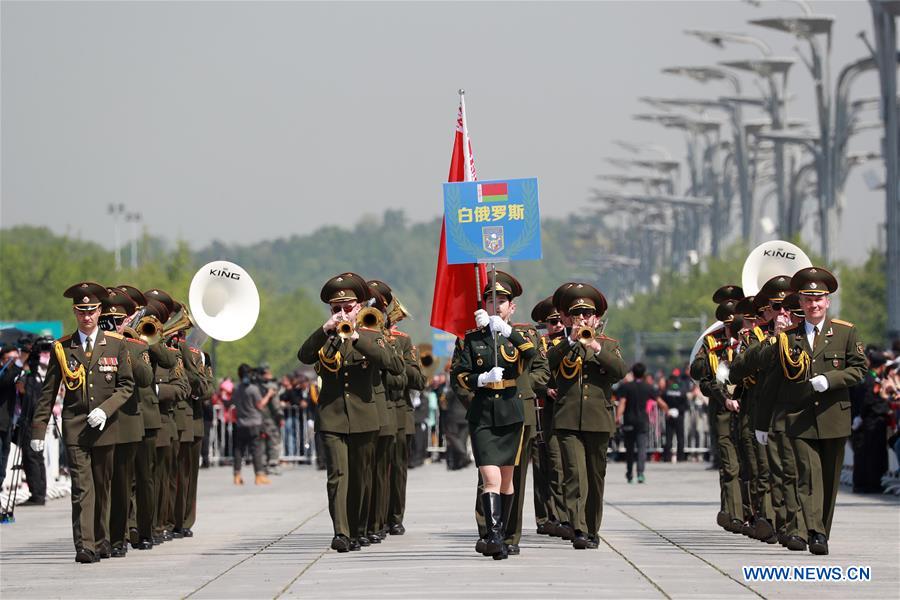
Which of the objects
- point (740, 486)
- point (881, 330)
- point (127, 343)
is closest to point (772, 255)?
point (740, 486)

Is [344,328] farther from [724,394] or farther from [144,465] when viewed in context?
→ [724,394]

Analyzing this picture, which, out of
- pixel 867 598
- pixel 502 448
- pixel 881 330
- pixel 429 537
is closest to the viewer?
pixel 867 598

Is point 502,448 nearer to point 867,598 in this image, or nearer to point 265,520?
point 867,598

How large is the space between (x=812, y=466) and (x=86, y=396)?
18.0ft

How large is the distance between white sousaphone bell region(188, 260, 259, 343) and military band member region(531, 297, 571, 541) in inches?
113

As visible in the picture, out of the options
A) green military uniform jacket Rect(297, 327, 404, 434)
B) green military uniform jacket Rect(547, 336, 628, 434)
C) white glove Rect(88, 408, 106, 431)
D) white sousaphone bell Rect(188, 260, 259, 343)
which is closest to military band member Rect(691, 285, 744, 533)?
green military uniform jacket Rect(547, 336, 628, 434)

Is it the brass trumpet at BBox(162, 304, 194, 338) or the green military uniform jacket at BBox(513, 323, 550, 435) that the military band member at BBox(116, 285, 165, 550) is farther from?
the green military uniform jacket at BBox(513, 323, 550, 435)

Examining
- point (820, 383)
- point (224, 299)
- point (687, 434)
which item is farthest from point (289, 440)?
point (820, 383)

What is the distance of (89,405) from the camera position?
15.8m

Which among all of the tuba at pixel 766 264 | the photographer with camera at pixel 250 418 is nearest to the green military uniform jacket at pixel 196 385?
the tuba at pixel 766 264

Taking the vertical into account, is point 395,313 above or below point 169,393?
above

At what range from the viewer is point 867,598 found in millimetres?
12625

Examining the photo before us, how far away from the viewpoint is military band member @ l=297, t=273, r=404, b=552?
15.9 meters

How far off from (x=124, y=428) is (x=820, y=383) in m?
5.30
